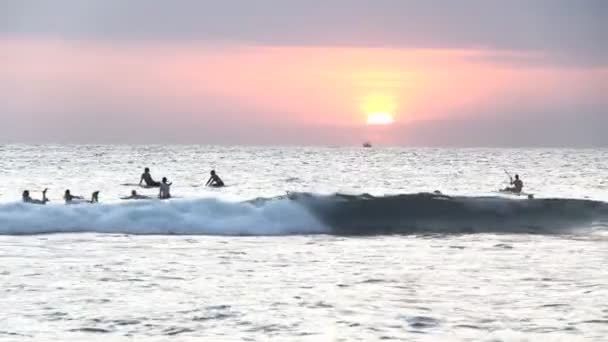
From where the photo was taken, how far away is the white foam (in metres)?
32.7

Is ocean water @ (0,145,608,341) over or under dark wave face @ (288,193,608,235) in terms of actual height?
under

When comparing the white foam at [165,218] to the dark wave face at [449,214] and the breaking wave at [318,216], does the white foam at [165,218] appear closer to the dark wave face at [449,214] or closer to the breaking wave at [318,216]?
the breaking wave at [318,216]

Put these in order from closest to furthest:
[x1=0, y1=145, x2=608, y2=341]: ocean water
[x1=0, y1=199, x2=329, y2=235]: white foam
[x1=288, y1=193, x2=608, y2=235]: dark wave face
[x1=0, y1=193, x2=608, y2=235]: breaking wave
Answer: [x1=0, y1=145, x2=608, y2=341]: ocean water, [x1=0, y1=199, x2=329, y2=235]: white foam, [x1=0, y1=193, x2=608, y2=235]: breaking wave, [x1=288, y1=193, x2=608, y2=235]: dark wave face

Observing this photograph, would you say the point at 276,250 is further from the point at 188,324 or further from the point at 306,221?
the point at 188,324

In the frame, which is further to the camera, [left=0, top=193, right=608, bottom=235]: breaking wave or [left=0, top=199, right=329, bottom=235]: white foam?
[left=0, top=193, right=608, bottom=235]: breaking wave

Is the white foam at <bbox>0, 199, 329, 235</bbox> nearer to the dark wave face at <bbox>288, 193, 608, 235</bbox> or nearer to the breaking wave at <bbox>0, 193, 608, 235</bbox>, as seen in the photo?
the breaking wave at <bbox>0, 193, 608, 235</bbox>

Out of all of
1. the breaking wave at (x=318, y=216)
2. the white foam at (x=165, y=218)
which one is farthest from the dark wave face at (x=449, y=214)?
the white foam at (x=165, y=218)

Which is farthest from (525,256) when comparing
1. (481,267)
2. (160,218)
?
(160,218)

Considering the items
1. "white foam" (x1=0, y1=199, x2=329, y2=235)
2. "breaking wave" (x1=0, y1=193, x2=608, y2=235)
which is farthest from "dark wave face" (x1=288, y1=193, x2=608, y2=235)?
"white foam" (x1=0, y1=199, x2=329, y2=235)

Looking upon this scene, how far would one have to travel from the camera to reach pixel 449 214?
37.8 meters

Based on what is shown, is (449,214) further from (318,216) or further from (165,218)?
(165,218)

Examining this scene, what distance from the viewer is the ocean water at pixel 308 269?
15.7 m

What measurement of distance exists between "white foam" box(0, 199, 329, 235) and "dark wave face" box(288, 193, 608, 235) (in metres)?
1.59

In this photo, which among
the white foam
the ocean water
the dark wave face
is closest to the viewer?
the ocean water
